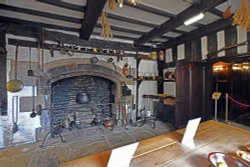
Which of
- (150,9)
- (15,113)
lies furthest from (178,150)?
(15,113)

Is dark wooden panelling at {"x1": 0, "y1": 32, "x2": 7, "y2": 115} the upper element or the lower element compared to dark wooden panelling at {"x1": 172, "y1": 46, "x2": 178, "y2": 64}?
lower

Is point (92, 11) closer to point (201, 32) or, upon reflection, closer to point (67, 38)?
point (67, 38)

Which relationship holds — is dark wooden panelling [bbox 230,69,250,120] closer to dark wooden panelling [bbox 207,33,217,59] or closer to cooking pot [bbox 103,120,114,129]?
dark wooden panelling [bbox 207,33,217,59]

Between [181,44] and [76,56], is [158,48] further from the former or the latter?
[76,56]

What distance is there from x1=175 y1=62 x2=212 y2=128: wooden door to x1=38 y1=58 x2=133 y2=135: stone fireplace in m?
1.62

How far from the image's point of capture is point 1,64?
301 cm

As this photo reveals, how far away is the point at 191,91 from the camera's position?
4.00 metres

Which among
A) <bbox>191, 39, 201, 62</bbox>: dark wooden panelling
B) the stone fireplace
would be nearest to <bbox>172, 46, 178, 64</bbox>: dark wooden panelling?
<bbox>191, 39, 201, 62</bbox>: dark wooden panelling

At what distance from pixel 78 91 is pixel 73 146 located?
158cm

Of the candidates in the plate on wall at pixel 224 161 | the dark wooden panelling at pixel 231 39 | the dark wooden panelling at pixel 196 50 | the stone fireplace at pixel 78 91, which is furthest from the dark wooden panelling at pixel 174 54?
the plate on wall at pixel 224 161

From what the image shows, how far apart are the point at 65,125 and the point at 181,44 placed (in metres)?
4.21

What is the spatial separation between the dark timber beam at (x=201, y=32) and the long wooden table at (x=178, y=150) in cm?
260

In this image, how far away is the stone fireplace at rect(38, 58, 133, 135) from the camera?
11.6 ft

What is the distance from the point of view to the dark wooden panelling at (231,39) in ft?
11.1
